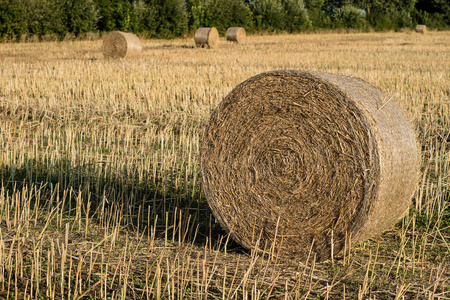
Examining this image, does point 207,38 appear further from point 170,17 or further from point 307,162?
point 307,162

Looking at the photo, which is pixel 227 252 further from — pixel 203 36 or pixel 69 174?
pixel 203 36

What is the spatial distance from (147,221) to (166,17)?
3056 cm

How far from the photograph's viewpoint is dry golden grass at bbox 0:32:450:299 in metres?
3.20

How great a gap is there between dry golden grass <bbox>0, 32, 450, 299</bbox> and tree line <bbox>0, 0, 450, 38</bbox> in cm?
1991

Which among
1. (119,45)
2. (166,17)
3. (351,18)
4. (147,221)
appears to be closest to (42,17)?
(166,17)

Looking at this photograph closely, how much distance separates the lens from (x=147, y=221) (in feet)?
14.2

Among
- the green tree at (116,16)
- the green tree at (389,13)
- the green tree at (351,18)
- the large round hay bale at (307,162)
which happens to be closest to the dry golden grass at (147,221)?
the large round hay bale at (307,162)

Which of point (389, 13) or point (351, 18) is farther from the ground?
point (389, 13)

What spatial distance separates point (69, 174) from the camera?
529 centimetres

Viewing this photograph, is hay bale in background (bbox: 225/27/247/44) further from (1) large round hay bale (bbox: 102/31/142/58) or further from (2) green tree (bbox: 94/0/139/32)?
(1) large round hay bale (bbox: 102/31/142/58)

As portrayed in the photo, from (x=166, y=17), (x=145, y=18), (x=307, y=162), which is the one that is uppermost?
(x=166, y=17)

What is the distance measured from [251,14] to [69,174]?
35.8 m

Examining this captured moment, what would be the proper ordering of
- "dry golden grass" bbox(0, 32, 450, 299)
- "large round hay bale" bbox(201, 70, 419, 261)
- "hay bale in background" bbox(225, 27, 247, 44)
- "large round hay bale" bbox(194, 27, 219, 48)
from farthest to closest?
1. "hay bale in background" bbox(225, 27, 247, 44)
2. "large round hay bale" bbox(194, 27, 219, 48)
3. "large round hay bale" bbox(201, 70, 419, 261)
4. "dry golden grass" bbox(0, 32, 450, 299)

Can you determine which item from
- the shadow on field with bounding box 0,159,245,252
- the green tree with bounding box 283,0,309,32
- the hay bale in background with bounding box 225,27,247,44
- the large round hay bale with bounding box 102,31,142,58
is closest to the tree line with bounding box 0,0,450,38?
the green tree with bounding box 283,0,309,32
